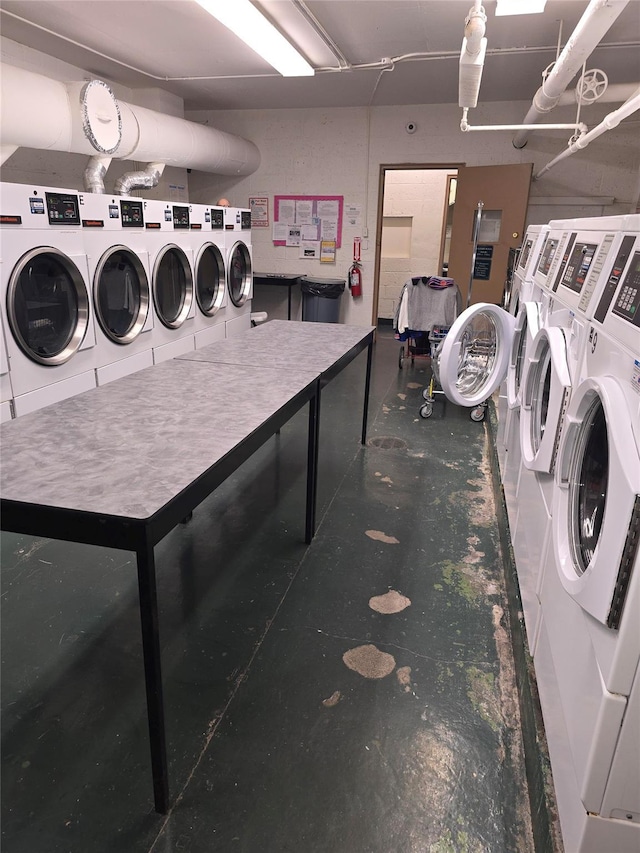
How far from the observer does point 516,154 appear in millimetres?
6191

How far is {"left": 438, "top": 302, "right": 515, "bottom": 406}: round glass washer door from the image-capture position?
3.44 metres

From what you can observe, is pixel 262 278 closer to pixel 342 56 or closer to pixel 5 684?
pixel 342 56

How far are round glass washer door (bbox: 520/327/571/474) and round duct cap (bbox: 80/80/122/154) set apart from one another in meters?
3.38

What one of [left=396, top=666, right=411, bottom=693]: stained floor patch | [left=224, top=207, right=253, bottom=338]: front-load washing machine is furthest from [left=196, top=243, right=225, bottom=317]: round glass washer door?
[left=396, top=666, right=411, bottom=693]: stained floor patch

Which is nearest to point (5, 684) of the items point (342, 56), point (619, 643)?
Answer: point (619, 643)

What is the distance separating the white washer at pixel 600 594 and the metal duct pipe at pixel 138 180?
4241mm

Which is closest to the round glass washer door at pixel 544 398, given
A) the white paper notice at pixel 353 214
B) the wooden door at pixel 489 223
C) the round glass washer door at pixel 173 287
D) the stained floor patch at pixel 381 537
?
the stained floor patch at pixel 381 537

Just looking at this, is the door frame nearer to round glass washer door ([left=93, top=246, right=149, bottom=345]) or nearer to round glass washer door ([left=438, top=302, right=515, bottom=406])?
round glass washer door ([left=438, top=302, right=515, bottom=406])

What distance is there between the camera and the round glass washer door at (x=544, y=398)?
1.75 metres

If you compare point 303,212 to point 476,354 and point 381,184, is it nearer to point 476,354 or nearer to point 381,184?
point 381,184

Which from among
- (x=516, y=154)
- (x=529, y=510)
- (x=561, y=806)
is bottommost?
(x=561, y=806)

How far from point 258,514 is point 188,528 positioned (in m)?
0.38

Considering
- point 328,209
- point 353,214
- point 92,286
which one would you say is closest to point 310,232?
point 328,209

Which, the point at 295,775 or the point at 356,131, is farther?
the point at 356,131
